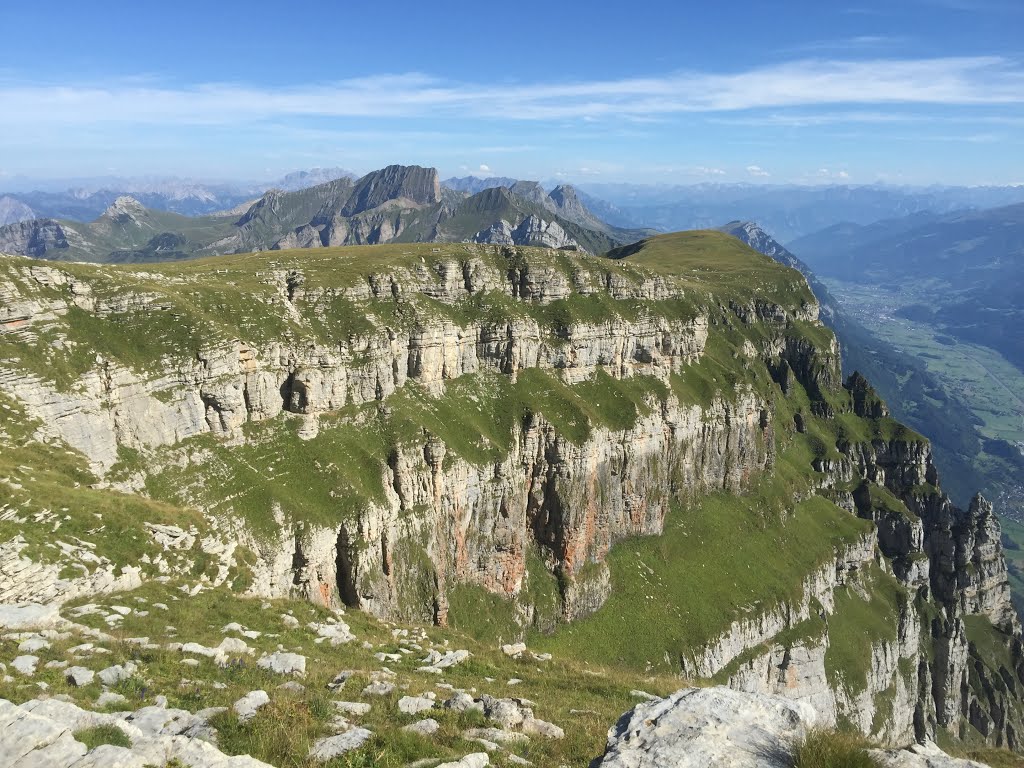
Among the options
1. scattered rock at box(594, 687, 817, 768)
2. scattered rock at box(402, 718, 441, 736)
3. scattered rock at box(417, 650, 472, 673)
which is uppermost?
scattered rock at box(594, 687, 817, 768)

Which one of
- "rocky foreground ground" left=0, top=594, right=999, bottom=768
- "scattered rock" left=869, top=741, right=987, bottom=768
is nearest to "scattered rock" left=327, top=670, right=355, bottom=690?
"rocky foreground ground" left=0, top=594, right=999, bottom=768

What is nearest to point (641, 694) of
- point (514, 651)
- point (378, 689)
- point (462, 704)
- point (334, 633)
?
point (514, 651)

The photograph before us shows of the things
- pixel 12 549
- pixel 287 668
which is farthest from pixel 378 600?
pixel 287 668

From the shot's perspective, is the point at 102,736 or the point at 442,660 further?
the point at 442,660

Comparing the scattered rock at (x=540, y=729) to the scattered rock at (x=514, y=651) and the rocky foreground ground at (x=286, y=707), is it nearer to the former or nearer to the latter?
the rocky foreground ground at (x=286, y=707)

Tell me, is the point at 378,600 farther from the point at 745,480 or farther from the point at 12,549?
the point at 745,480

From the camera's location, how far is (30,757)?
38.7 ft

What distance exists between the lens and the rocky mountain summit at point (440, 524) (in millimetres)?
22213

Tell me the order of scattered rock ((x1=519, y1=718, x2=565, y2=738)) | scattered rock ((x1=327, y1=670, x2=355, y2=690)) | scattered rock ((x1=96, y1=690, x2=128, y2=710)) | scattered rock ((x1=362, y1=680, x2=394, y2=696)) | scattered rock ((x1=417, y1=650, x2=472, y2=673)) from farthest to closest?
scattered rock ((x1=417, y1=650, x2=472, y2=673)) → scattered rock ((x1=327, y1=670, x2=355, y2=690)) → scattered rock ((x1=362, y1=680, x2=394, y2=696)) → scattered rock ((x1=519, y1=718, x2=565, y2=738)) → scattered rock ((x1=96, y1=690, x2=128, y2=710))

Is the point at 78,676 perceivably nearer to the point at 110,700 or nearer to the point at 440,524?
the point at 110,700

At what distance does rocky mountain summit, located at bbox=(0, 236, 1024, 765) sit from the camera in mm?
22213

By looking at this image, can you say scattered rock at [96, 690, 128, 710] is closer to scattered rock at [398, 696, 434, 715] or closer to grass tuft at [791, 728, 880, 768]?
scattered rock at [398, 696, 434, 715]

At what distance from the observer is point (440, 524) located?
76500 millimetres

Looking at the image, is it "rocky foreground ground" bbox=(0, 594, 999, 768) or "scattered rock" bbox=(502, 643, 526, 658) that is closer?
"rocky foreground ground" bbox=(0, 594, 999, 768)
